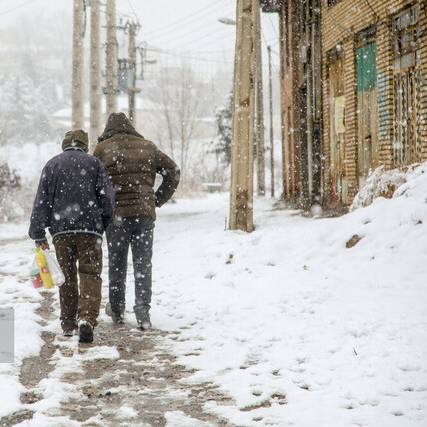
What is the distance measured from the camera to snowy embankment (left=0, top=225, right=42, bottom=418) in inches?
171

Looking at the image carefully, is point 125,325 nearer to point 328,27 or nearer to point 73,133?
point 73,133

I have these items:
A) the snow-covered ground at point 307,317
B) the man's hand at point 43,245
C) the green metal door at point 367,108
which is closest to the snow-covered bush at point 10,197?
the snow-covered ground at point 307,317

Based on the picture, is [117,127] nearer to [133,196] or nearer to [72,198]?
[133,196]

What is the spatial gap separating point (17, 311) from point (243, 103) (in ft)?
20.1

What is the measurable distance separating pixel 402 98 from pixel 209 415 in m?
9.15

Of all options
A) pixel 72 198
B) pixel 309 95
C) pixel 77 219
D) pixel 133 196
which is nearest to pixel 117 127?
pixel 133 196

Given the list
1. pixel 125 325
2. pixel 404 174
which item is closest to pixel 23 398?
pixel 125 325

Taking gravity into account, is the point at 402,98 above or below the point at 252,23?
below

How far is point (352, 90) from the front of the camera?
561 inches

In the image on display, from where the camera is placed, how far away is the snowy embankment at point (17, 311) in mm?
4352

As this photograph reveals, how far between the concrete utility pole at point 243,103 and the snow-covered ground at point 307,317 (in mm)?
1275

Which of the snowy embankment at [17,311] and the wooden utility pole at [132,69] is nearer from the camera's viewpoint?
the snowy embankment at [17,311]

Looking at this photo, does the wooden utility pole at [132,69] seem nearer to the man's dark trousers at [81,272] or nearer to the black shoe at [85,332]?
the man's dark trousers at [81,272]

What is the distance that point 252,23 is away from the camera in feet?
38.6
